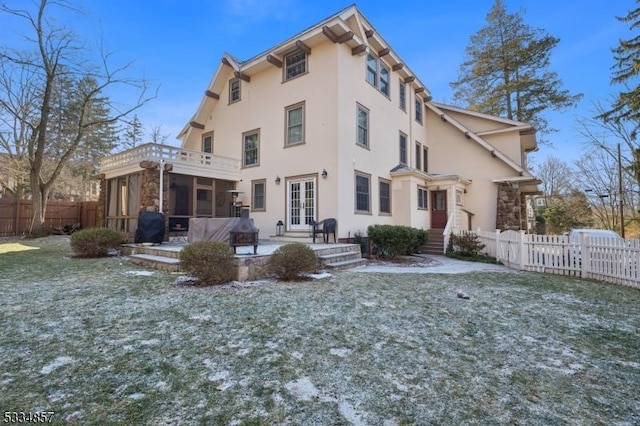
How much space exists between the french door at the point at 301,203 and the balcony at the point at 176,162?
3174mm

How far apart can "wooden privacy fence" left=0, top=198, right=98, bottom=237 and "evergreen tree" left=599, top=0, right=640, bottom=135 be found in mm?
24707

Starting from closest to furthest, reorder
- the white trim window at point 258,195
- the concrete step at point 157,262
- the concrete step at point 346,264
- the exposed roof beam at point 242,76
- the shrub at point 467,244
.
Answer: the concrete step at point 157,262
the concrete step at point 346,264
the shrub at point 467,244
the white trim window at point 258,195
the exposed roof beam at point 242,76

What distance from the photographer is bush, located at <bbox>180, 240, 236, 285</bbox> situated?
6.12 metres

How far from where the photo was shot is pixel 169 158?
475 inches

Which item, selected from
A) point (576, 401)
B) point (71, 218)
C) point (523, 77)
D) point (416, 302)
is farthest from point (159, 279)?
point (523, 77)

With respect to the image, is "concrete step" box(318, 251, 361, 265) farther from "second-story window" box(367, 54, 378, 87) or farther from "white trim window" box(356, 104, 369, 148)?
"second-story window" box(367, 54, 378, 87)

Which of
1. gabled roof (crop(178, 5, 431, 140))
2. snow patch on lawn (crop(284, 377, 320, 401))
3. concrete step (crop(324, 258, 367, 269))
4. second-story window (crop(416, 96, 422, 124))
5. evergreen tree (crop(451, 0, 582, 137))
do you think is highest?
evergreen tree (crop(451, 0, 582, 137))

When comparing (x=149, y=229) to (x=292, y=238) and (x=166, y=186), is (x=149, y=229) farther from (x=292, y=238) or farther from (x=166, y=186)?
(x=292, y=238)

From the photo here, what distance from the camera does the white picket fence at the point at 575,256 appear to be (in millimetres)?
7098

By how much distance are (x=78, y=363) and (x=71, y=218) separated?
19.9 metres

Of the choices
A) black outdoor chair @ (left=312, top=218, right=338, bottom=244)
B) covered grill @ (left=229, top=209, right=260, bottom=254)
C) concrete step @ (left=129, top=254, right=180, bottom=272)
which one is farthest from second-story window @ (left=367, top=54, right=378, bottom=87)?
concrete step @ (left=129, top=254, right=180, bottom=272)

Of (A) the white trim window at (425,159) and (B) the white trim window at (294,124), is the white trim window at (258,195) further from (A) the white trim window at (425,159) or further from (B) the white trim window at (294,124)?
(A) the white trim window at (425,159)

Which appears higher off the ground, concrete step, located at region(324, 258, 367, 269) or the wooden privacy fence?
the wooden privacy fence

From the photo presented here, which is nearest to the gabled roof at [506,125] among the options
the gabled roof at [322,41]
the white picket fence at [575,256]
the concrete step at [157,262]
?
the gabled roof at [322,41]
